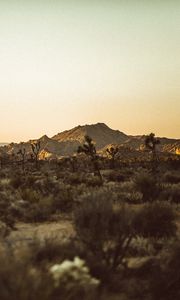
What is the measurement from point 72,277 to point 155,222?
822cm

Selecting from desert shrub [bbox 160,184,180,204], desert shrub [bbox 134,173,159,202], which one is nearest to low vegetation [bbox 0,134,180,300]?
desert shrub [bbox 134,173,159,202]

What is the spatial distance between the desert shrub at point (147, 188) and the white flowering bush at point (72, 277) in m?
16.9

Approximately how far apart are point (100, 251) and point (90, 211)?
3.40ft

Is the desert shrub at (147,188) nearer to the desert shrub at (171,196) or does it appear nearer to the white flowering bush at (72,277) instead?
the desert shrub at (171,196)

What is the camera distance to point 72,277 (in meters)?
5.97

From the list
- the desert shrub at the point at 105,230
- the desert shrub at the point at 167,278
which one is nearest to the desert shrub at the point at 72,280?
the desert shrub at the point at 167,278

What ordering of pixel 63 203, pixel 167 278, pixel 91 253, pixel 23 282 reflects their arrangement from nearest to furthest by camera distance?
pixel 23 282, pixel 167 278, pixel 91 253, pixel 63 203

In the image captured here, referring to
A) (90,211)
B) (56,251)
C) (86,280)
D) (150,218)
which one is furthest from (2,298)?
(150,218)

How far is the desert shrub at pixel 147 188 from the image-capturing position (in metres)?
23.5

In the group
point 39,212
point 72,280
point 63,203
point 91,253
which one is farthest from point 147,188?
point 72,280

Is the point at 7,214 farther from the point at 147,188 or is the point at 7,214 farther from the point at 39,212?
the point at 147,188

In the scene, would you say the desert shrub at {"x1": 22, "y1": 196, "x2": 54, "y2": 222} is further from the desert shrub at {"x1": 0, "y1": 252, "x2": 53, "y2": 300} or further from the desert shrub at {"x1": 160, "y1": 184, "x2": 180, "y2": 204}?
the desert shrub at {"x1": 0, "y1": 252, "x2": 53, "y2": 300}

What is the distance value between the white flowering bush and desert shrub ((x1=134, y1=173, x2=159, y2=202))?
55.5 ft

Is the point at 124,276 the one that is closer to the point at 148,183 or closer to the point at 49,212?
the point at 49,212
